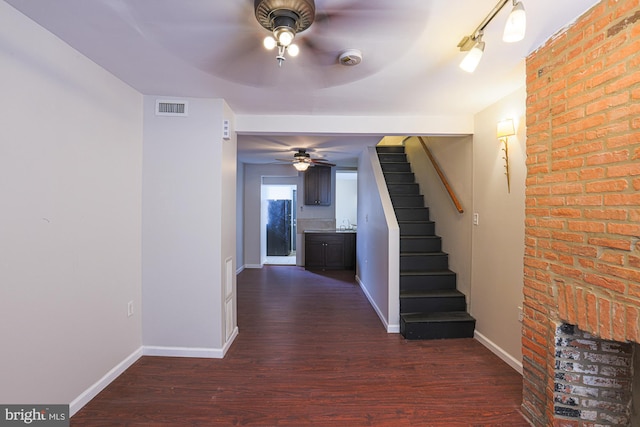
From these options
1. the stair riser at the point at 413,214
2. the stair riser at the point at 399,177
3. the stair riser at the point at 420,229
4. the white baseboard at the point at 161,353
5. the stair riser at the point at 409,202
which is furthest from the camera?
the stair riser at the point at 399,177

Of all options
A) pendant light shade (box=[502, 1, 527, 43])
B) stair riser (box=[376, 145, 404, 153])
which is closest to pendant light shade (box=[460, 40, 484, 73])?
pendant light shade (box=[502, 1, 527, 43])

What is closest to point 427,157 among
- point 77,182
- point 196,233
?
point 196,233

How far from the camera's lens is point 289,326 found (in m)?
3.19

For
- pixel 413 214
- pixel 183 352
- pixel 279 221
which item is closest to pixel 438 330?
pixel 413 214

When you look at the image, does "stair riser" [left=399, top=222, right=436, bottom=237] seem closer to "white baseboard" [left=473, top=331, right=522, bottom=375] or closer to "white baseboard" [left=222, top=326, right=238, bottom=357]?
"white baseboard" [left=473, top=331, right=522, bottom=375]

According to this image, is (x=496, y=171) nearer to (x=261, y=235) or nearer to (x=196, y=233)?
(x=196, y=233)

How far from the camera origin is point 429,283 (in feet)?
10.9

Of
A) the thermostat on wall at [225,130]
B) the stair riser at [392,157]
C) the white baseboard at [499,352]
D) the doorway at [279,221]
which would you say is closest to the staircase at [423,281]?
the white baseboard at [499,352]

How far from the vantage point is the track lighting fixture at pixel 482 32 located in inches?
46.4

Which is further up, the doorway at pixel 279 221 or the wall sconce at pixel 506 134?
the wall sconce at pixel 506 134

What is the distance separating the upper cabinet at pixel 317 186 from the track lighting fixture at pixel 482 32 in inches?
186

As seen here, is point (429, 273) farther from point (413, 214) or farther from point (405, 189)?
point (405, 189)

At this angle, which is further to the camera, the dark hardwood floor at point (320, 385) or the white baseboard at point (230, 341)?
the white baseboard at point (230, 341)

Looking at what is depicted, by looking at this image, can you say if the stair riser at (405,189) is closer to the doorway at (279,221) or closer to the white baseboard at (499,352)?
the white baseboard at (499,352)
